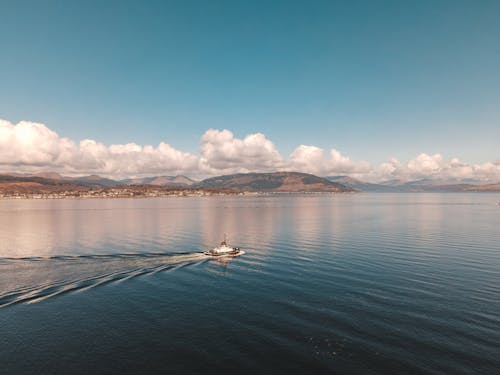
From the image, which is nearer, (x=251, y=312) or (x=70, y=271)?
(x=251, y=312)

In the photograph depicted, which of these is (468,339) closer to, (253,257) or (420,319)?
(420,319)

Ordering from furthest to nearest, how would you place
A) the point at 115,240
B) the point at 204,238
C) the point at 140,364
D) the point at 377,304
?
the point at 204,238
the point at 115,240
the point at 377,304
the point at 140,364

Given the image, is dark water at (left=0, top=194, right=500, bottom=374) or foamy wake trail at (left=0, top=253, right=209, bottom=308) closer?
dark water at (left=0, top=194, right=500, bottom=374)

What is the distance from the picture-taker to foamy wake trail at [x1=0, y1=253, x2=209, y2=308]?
53.7 metres

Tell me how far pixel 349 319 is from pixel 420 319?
1043 cm

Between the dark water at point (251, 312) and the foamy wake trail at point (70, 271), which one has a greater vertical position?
the foamy wake trail at point (70, 271)

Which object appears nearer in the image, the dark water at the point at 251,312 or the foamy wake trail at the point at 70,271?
the dark water at the point at 251,312

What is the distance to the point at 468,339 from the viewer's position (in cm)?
3641

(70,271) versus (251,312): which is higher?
(70,271)

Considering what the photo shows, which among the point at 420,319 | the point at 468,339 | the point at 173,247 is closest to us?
the point at 468,339

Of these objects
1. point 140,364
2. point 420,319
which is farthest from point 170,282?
point 420,319

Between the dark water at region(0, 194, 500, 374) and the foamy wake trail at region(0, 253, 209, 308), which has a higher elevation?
the foamy wake trail at region(0, 253, 209, 308)

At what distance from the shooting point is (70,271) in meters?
67.4

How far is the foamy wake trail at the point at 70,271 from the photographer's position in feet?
176
